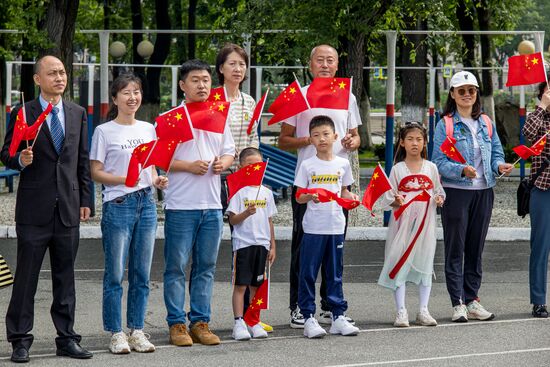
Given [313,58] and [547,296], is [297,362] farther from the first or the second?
[547,296]

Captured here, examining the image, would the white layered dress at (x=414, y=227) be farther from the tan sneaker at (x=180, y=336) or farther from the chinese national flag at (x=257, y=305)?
the tan sneaker at (x=180, y=336)

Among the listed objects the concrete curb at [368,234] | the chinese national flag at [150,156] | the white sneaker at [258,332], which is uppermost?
the chinese national flag at [150,156]

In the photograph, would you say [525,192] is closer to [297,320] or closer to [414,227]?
[414,227]

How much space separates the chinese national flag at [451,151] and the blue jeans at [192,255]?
6.17 feet

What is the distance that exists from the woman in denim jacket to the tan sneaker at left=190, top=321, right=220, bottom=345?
196 centimetres

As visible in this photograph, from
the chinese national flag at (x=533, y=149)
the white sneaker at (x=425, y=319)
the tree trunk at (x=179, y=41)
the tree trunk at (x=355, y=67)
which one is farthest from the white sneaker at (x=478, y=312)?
the tree trunk at (x=179, y=41)

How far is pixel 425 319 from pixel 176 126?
7.85 feet

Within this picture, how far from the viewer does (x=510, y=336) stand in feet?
27.3

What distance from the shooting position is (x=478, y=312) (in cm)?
899

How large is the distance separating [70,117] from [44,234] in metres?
0.78

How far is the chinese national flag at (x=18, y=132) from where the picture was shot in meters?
7.34

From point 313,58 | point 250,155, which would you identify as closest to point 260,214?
point 250,155

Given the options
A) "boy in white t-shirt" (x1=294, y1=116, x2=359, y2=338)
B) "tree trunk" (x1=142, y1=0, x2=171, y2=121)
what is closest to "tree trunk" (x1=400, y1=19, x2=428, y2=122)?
"tree trunk" (x1=142, y1=0, x2=171, y2=121)

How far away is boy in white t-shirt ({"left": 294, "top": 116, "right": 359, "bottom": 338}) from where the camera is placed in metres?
8.37
